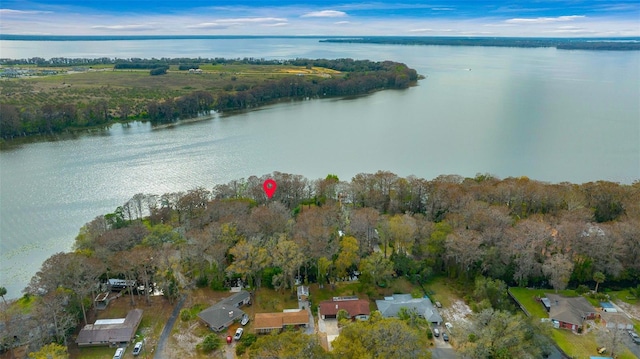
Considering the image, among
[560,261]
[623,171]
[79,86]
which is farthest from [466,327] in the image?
[79,86]

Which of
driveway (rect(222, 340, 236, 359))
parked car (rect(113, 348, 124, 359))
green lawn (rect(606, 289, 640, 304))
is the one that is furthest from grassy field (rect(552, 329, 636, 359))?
parked car (rect(113, 348, 124, 359))

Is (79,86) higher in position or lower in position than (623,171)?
higher

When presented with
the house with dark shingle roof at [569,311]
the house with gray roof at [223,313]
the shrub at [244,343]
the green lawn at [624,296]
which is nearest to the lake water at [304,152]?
the house with gray roof at [223,313]

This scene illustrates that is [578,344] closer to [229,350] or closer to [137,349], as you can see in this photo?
[229,350]

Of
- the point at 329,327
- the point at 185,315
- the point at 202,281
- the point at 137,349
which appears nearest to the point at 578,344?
the point at 329,327

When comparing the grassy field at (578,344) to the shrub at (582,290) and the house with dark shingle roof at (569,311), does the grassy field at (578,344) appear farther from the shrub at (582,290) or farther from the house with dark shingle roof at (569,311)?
the shrub at (582,290)

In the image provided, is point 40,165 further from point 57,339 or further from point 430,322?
point 430,322
